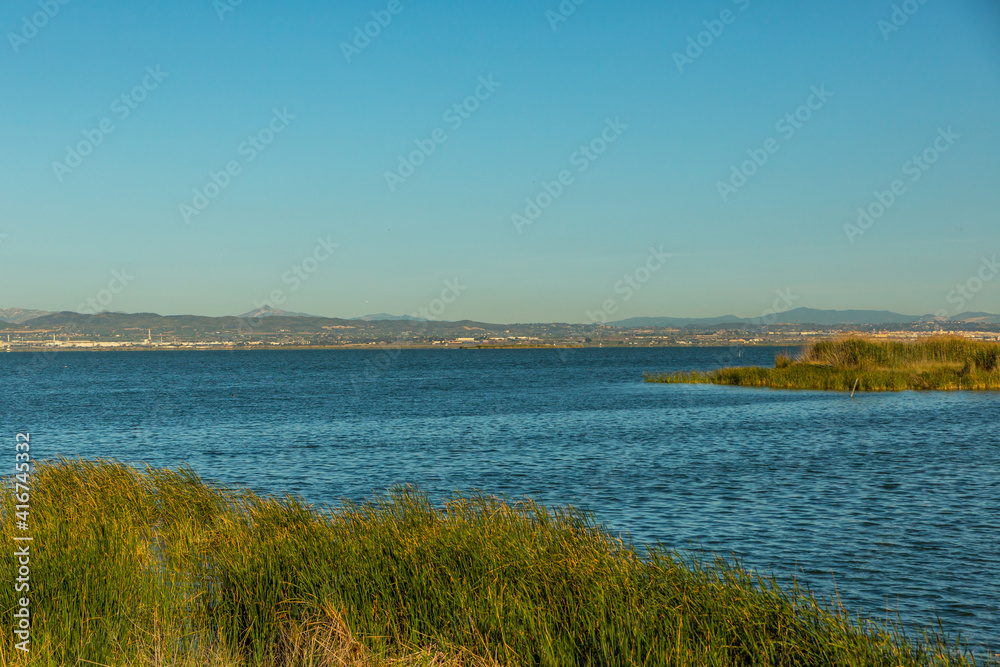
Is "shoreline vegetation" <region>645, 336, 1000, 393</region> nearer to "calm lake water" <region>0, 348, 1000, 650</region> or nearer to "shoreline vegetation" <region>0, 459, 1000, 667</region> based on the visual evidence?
"calm lake water" <region>0, 348, 1000, 650</region>

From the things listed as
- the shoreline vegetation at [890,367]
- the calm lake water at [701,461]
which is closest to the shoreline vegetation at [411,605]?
the calm lake water at [701,461]

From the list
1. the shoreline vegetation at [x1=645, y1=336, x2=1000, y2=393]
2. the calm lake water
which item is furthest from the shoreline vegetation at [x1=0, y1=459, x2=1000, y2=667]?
the shoreline vegetation at [x1=645, y1=336, x2=1000, y2=393]

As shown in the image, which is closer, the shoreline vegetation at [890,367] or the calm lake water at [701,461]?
the calm lake water at [701,461]

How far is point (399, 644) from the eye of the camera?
350 inches

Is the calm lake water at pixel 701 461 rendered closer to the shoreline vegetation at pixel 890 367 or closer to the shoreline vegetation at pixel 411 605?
the shoreline vegetation at pixel 411 605

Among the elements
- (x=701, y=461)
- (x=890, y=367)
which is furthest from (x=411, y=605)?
(x=890, y=367)

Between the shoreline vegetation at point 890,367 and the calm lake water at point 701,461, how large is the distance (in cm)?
467

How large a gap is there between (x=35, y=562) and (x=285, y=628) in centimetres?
375

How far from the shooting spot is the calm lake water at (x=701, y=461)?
15906mm

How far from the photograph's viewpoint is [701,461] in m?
30.1

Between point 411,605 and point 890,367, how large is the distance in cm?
6309

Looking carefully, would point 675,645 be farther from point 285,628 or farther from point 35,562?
point 35,562

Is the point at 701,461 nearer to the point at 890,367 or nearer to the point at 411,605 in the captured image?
the point at 411,605

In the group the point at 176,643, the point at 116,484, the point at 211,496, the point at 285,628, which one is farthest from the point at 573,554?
the point at 116,484
